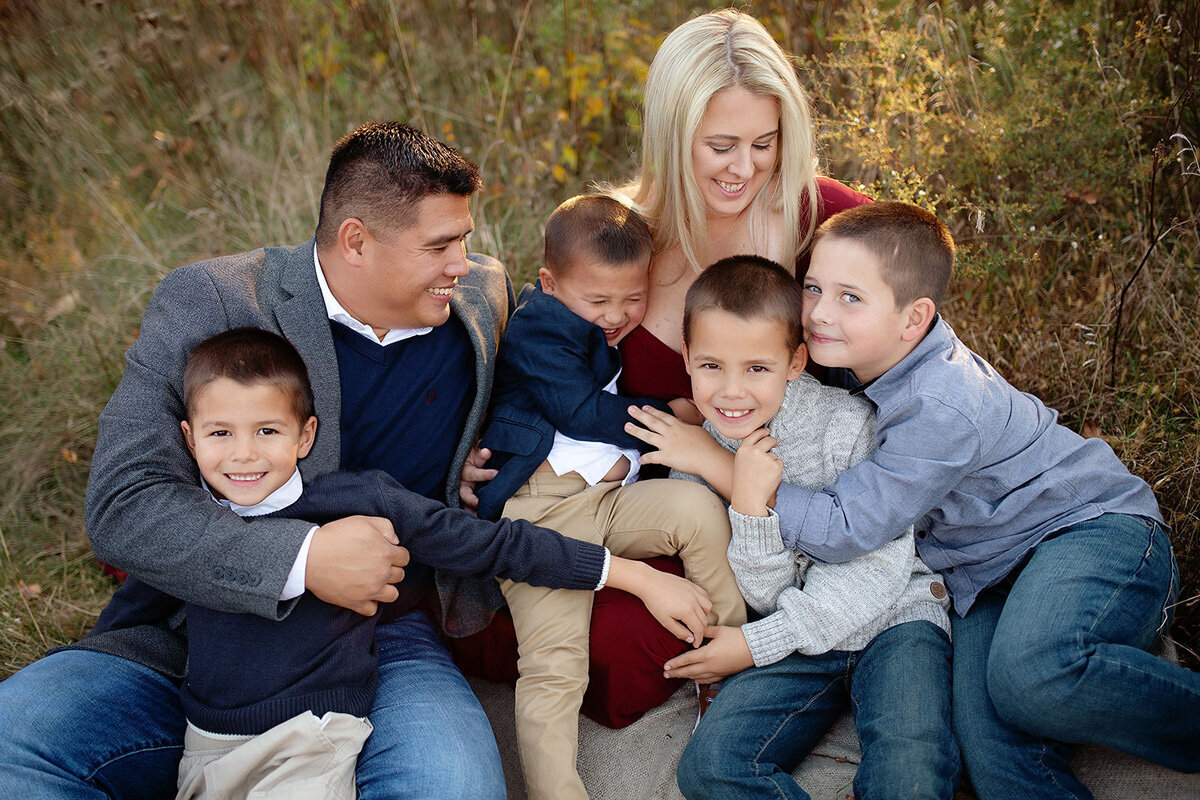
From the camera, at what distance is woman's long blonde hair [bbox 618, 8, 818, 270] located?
2.90 meters

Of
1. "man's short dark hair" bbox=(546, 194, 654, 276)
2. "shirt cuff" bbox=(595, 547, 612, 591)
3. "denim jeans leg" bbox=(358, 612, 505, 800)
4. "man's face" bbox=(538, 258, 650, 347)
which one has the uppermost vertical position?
"man's short dark hair" bbox=(546, 194, 654, 276)

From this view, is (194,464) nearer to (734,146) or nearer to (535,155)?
(734,146)

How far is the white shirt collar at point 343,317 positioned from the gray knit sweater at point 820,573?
3.73 ft

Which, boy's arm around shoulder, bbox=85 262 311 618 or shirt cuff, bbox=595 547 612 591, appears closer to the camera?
boy's arm around shoulder, bbox=85 262 311 618

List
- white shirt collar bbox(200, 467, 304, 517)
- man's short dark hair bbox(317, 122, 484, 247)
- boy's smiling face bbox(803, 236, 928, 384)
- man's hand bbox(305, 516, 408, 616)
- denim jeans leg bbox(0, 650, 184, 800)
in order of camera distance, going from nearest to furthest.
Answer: denim jeans leg bbox(0, 650, 184, 800) < man's hand bbox(305, 516, 408, 616) < white shirt collar bbox(200, 467, 304, 517) < boy's smiling face bbox(803, 236, 928, 384) < man's short dark hair bbox(317, 122, 484, 247)

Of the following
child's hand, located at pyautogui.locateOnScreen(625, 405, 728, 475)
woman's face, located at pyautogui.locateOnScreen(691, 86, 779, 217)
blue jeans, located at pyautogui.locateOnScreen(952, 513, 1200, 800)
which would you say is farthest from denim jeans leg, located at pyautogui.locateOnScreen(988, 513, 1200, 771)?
woman's face, located at pyautogui.locateOnScreen(691, 86, 779, 217)

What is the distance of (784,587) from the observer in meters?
2.65

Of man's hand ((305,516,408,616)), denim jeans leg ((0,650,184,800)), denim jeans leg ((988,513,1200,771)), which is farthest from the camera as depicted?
man's hand ((305,516,408,616))

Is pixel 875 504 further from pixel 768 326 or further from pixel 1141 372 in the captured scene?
pixel 1141 372

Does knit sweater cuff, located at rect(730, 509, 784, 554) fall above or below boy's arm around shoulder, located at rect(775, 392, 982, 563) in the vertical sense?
below

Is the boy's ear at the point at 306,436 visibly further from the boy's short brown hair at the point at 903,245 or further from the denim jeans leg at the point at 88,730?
the boy's short brown hair at the point at 903,245

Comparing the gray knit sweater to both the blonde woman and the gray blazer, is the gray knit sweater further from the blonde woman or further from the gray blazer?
the gray blazer

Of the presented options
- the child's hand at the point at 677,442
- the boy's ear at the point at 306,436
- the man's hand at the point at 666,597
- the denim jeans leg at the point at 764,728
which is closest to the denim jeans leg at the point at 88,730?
the boy's ear at the point at 306,436

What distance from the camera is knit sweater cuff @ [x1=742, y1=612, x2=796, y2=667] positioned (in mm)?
2539
